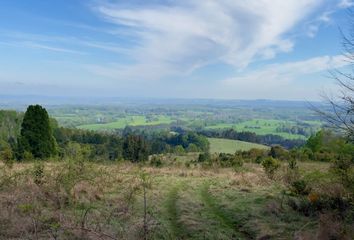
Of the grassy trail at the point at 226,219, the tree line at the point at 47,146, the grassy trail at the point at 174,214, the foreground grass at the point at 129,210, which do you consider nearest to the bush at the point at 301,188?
the foreground grass at the point at 129,210

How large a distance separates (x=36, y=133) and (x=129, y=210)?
77.2 ft

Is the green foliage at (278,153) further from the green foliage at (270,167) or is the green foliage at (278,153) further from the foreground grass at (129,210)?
the foreground grass at (129,210)

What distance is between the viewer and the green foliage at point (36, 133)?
30922 millimetres

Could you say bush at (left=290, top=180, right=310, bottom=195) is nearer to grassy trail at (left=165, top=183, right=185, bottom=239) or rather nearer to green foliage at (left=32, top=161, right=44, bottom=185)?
grassy trail at (left=165, top=183, right=185, bottom=239)

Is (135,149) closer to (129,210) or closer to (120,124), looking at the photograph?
(129,210)

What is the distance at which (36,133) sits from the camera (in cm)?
3141

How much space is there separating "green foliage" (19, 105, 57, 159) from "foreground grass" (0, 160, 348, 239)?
59.7 feet

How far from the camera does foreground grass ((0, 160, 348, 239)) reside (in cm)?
843

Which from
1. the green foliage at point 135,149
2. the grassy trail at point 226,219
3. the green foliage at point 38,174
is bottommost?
the green foliage at point 135,149

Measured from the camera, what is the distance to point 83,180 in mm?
12844

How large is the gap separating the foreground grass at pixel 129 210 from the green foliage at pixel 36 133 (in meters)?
18.2

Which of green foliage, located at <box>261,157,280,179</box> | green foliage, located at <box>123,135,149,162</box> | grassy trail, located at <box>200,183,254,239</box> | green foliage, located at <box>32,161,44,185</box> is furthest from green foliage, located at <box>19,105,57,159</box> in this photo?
grassy trail, located at <box>200,183,254,239</box>

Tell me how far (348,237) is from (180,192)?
753 cm

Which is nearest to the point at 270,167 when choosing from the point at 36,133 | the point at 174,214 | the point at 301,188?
the point at 301,188
